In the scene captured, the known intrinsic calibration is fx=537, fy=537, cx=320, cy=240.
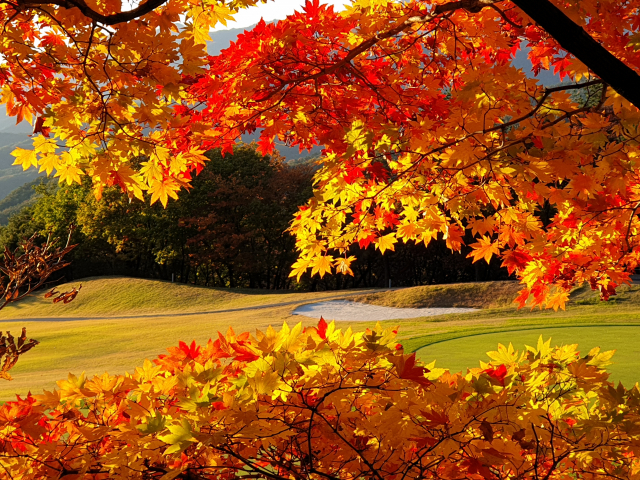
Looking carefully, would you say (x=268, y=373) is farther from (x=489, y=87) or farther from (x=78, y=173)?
(x=489, y=87)

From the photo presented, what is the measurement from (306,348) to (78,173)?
1451mm

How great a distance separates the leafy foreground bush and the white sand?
10.2 metres

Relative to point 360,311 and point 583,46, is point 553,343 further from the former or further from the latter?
point 360,311

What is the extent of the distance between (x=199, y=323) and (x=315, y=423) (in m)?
11.4

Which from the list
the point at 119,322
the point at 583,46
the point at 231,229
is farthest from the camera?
the point at 231,229

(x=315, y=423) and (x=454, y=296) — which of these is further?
(x=454, y=296)

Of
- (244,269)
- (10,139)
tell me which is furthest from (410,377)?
(10,139)

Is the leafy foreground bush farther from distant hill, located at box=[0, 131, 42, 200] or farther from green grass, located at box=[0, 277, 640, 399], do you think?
distant hill, located at box=[0, 131, 42, 200]

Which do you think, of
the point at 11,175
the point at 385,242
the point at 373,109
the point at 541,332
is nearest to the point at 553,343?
the point at 541,332

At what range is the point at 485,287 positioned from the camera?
13.8 m

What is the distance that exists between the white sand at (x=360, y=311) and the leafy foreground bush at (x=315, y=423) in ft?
33.6

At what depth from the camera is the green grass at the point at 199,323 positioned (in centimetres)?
632

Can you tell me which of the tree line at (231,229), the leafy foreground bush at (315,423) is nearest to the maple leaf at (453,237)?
the leafy foreground bush at (315,423)

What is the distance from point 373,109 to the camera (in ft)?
10.3
